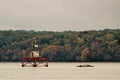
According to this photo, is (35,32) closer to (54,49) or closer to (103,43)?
(54,49)

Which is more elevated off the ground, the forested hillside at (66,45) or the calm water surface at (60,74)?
the forested hillside at (66,45)

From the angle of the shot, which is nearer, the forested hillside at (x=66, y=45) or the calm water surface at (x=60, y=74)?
the calm water surface at (x=60, y=74)

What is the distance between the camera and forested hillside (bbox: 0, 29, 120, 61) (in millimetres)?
74312

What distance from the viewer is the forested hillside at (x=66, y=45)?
244 feet

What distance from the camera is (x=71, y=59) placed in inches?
2997

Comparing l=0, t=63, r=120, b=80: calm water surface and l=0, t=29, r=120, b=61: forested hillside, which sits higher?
l=0, t=29, r=120, b=61: forested hillside

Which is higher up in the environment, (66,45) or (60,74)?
(66,45)

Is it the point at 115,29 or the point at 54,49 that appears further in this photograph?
the point at 54,49

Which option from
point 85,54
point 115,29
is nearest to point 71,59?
point 85,54

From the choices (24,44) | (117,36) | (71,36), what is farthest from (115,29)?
(24,44)

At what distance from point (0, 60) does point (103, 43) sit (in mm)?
15395

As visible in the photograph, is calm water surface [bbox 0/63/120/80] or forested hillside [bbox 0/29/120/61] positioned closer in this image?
calm water surface [bbox 0/63/120/80]

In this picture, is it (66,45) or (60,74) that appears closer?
(60,74)

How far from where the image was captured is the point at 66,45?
7806 cm
